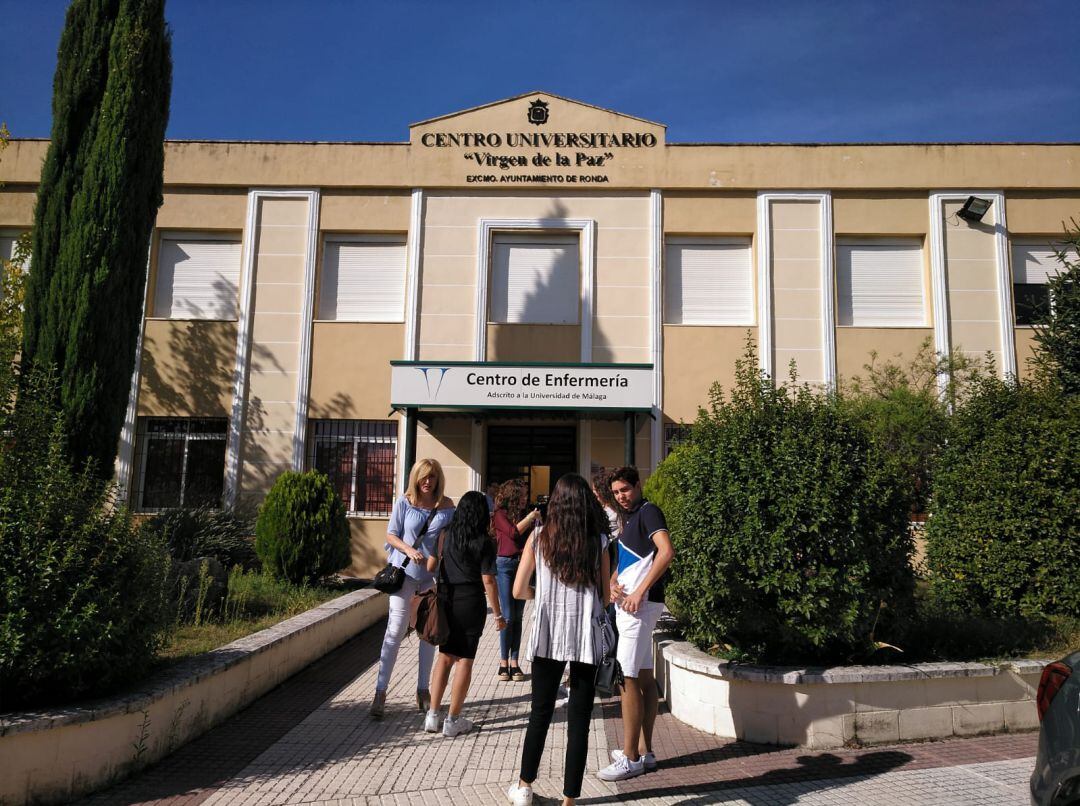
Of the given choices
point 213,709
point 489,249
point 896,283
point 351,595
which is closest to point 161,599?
point 213,709

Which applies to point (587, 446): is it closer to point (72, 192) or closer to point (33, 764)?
point (72, 192)

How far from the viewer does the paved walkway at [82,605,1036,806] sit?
13.9 feet

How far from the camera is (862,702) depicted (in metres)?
5.07

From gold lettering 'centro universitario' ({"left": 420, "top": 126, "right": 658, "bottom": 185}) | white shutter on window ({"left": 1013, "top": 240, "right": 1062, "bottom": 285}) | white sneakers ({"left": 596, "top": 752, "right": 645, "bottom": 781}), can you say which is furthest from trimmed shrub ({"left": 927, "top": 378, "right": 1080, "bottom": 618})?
gold lettering 'centro universitario' ({"left": 420, "top": 126, "right": 658, "bottom": 185})

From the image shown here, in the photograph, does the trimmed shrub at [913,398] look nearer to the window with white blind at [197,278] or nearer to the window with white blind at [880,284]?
the window with white blind at [880,284]

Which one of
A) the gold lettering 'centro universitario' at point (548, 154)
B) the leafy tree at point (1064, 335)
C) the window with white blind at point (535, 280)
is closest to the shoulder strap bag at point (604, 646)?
the leafy tree at point (1064, 335)

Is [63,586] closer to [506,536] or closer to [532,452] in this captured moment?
[506,536]

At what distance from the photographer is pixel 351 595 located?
9.61 metres

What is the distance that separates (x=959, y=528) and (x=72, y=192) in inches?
409

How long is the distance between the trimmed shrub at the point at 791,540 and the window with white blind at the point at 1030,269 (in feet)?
38.1

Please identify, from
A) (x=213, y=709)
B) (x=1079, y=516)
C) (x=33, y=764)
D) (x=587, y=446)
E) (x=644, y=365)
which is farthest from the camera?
(x=587, y=446)

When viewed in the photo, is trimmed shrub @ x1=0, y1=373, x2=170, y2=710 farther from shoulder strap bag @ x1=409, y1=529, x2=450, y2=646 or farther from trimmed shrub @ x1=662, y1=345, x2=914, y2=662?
trimmed shrub @ x1=662, y1=345, x2=914, y2=662

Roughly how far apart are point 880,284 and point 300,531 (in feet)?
38.6

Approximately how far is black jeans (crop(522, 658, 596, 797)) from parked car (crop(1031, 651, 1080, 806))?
76.5 inches
